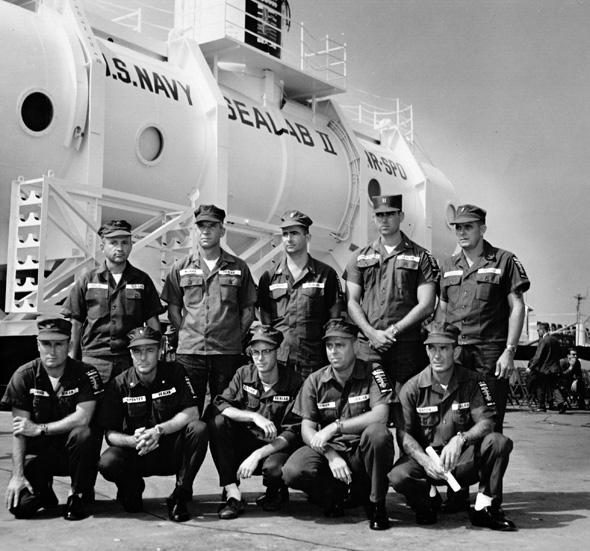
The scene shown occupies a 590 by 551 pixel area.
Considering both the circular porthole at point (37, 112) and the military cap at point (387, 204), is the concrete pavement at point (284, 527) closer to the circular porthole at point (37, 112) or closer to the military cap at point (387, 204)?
the military cap at point (387, 204)

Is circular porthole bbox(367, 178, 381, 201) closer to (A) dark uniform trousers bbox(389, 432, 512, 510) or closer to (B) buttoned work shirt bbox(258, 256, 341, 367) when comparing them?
(B) buttoned work shirt bbox(258, 256, 341, 367)

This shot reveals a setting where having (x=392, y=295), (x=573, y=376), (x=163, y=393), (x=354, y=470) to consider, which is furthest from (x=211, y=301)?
(x=573, y=376)

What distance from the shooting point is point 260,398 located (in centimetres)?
543

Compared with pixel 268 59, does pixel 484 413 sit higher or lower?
lower

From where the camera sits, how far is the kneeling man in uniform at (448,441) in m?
4.75

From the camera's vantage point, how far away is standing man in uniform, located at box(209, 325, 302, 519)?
5.12 m

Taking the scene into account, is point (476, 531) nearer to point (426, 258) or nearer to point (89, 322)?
point (426, 258)

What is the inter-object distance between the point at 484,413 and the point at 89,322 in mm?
2931

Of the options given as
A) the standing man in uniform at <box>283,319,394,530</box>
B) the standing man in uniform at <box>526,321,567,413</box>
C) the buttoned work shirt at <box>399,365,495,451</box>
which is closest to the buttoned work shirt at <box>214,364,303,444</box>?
the standing man in uniform at <box>283,319,394,530</box>

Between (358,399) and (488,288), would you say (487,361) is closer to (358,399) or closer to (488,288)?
(488,288)

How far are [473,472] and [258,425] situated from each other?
1387 millimetres

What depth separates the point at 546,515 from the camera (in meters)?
5.06

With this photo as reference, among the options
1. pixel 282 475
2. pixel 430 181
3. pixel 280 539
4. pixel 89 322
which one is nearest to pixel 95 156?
pixel 89 322

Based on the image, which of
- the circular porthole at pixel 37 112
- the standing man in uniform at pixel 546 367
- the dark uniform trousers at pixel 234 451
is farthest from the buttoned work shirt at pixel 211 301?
the standing man in uniform at pixel 546 367
